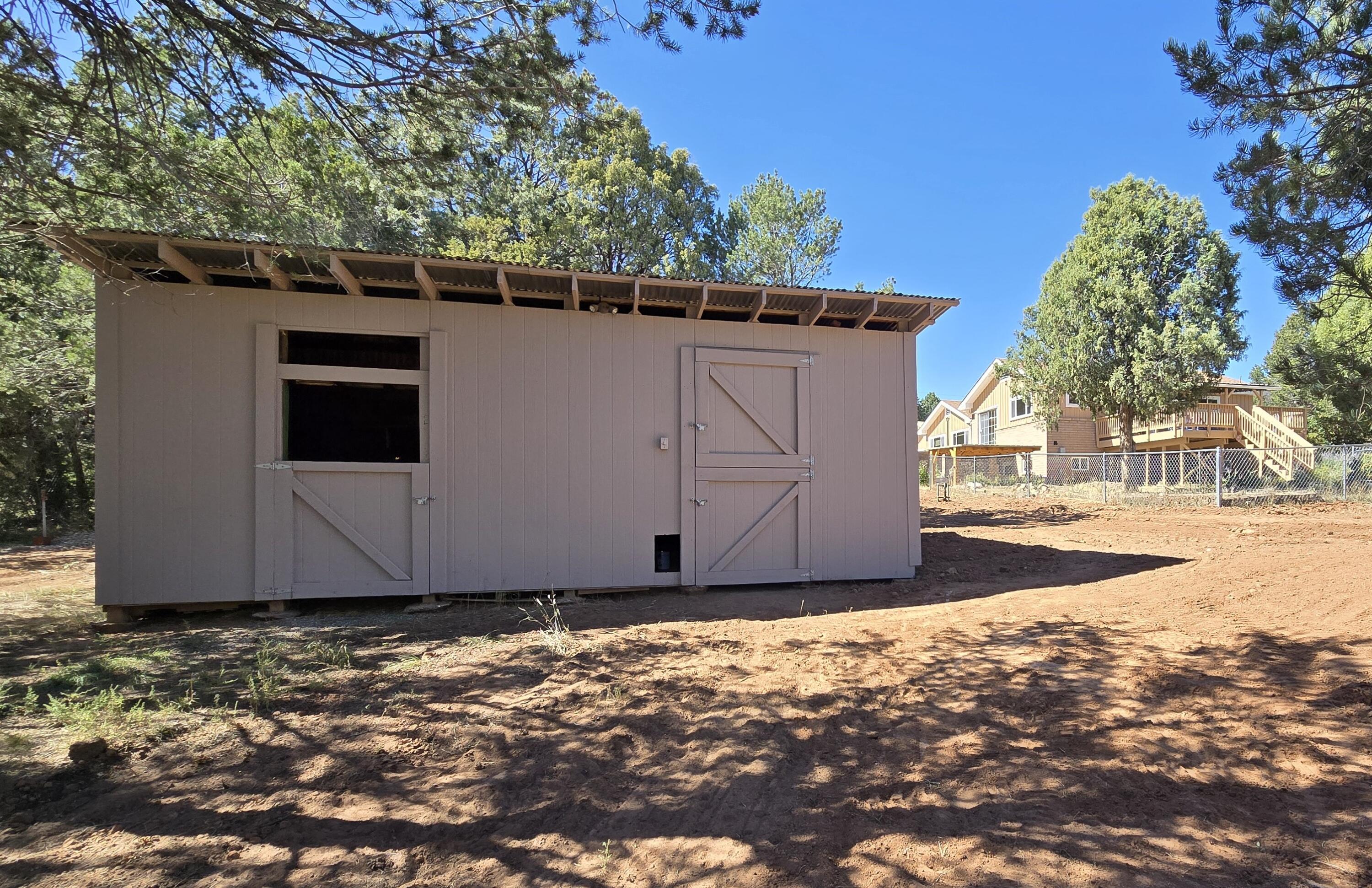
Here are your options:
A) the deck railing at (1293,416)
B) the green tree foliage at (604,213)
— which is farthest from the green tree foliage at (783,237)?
the deck railing at (1293,416)

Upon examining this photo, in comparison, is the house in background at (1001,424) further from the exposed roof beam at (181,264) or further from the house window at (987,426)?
the exposed roof beam at (181,264)

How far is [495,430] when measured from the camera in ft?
20.4

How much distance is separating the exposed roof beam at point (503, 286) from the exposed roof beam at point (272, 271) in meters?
1.83

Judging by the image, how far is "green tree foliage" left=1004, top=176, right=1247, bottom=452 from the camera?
669 inches

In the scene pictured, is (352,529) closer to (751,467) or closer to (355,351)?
(355,351)

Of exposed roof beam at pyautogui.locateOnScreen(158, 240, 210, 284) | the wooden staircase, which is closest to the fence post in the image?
the wooden staircase

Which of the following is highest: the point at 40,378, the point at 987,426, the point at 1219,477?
the point at 40,378

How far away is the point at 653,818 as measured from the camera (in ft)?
8.29

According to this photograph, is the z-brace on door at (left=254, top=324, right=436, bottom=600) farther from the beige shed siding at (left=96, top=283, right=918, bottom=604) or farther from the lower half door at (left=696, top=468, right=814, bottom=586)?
the lower half door at (left=696, top=468, right=814, bottom=586)

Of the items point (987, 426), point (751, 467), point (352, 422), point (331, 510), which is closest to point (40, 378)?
point (352, 422)

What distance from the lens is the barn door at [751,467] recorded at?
6703 mm

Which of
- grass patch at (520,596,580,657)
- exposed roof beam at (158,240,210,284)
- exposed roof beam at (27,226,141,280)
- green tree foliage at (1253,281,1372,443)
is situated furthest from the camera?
green tree foliage at (1253,281,1372,443)

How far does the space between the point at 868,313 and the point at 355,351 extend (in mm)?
6617

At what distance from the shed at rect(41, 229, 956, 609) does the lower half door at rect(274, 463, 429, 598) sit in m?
0.02
